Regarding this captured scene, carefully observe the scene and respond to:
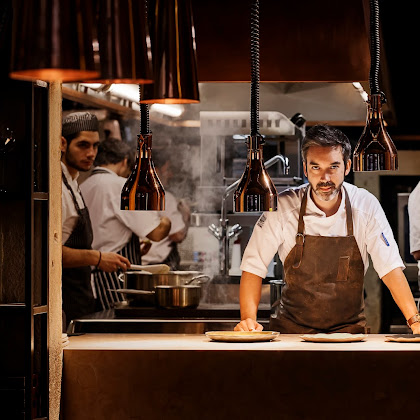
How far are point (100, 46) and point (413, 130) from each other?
18.2 ft

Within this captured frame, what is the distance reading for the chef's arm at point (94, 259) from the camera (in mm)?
5152

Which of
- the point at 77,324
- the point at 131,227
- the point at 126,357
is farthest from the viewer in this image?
the point at 131,227

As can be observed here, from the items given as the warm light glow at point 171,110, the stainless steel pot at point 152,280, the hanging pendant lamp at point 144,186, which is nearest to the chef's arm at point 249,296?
the stainless steel pot at point 152,280

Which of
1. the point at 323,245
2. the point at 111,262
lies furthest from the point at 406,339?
the point at 111,262

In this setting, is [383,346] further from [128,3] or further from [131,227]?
[131,227]

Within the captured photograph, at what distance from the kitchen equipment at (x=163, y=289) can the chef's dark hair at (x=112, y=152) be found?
7.06 ft

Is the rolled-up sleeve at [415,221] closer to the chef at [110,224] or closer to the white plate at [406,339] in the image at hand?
the chef at [110,224]

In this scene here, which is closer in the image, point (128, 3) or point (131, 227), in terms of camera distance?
point (128, 3)

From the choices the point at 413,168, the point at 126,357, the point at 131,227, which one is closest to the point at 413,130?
the point at 413,168

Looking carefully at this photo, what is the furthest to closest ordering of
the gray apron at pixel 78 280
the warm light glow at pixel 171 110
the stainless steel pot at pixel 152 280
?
the warm light glow at pixel 171 110 → the gray apron at pixel 78 280 → the stainless steel pot at pixel 152 280

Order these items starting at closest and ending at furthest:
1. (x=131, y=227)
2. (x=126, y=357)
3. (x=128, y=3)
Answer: (x=128, y=3) < (x=126, y=357) < (x=131, y=227)

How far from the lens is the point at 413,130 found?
6.69 m

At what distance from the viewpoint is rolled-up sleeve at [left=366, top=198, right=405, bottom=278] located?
3.73 m

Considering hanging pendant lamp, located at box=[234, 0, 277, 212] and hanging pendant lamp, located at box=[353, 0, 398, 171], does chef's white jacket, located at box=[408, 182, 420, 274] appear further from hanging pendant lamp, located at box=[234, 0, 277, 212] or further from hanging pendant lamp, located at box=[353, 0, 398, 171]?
hanging pendant lamp, located at box=[234, 0, 277, 212]
